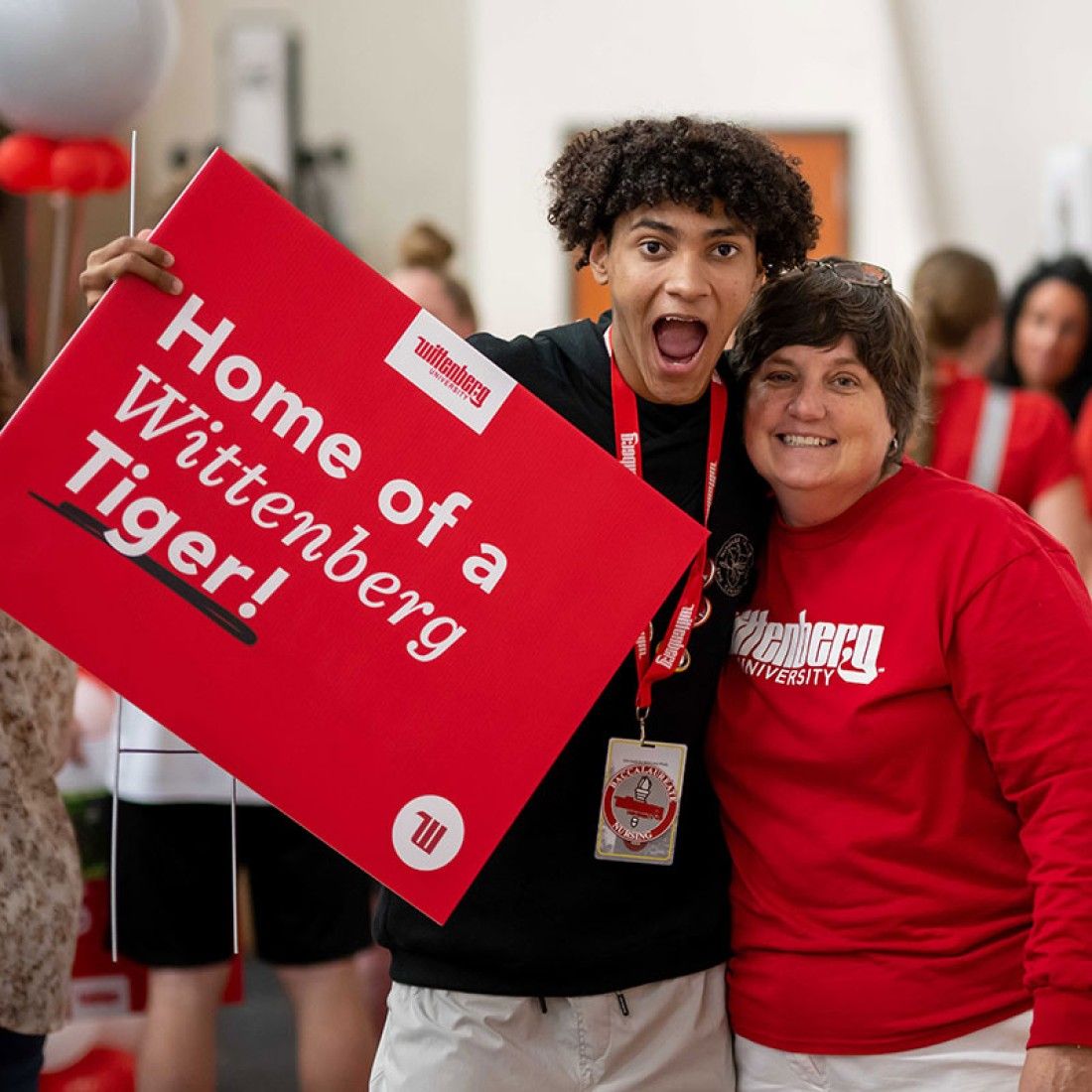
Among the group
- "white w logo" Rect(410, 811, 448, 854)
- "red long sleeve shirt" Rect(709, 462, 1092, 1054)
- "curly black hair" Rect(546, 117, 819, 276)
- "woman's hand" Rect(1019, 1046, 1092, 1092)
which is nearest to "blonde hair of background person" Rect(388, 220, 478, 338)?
"curly black hair" Rect(546, 117, 819, 276)

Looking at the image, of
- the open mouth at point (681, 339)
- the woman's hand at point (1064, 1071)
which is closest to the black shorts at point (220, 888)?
Answer: the open mouth at point (681, 339)

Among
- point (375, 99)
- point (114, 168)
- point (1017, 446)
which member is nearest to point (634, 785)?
point (1017, 446)

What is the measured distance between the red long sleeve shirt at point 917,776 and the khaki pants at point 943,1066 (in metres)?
0.02

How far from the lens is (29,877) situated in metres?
1.66

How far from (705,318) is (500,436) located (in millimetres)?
260

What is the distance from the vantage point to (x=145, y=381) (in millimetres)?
1392

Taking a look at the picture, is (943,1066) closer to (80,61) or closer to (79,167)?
(80,61)

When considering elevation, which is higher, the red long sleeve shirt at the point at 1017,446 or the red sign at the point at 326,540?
the red long sleeve shirt at the point at 1017,446

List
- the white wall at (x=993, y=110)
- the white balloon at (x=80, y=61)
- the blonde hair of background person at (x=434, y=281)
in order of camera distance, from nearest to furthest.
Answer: the white balloon at (x=80, y=61) < the blonde hair of background person at (x=434, y=281) < the white wall at (x=993, y=110)

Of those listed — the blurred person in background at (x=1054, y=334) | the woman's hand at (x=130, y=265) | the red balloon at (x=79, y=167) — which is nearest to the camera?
the woman's hand at (x=130, y=265)

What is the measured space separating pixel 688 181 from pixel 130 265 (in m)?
0.55

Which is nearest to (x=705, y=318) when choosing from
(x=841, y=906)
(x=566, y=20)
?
(x=841, y=906)

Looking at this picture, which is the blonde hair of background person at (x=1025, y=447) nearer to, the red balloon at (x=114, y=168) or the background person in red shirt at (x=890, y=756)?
the background person in red shirt at (x=890, y=756)

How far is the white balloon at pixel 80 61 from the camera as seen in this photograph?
2.23 meters
